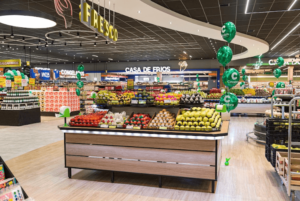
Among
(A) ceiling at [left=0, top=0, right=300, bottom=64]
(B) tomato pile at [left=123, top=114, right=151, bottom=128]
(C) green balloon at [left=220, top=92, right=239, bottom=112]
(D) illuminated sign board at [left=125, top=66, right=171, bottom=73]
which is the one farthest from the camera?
(D) illuminated sign board at [left=125, top=66, right=171, bottom=73]

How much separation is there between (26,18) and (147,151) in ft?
17.2

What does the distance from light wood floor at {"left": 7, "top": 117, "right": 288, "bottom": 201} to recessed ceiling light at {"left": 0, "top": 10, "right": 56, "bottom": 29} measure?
12.0ft

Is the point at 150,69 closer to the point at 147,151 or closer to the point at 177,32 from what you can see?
the point at 177,32

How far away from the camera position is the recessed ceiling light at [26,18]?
20.3ft

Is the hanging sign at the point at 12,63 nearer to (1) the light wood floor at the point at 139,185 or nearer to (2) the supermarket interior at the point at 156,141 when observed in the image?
(2) the supermarket interior at the point at 156,141

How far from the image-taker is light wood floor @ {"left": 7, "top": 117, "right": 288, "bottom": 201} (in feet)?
11.8

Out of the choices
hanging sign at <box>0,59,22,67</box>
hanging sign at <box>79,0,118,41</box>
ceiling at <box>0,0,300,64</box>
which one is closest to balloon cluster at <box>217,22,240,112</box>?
ceiling at <box>0,0,300,64</box>

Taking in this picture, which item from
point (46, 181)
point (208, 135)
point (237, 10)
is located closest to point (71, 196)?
point (46, 181)

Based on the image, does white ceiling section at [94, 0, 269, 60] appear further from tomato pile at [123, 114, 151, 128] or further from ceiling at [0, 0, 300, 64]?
tomato pile at [123, 114, 151, 128]

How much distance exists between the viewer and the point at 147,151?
13.0 feet

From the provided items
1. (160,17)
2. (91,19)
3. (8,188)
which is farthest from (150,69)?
(8,188)

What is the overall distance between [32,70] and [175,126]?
43.5 ft

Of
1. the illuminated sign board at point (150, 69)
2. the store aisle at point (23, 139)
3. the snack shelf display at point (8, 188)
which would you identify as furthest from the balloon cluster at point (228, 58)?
the illuminated sign board at point (150, 69)

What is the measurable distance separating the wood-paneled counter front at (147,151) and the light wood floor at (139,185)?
0.25 m
